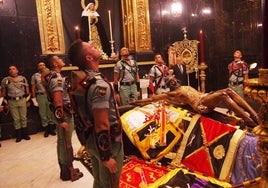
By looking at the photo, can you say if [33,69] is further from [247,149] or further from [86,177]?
[247,149]

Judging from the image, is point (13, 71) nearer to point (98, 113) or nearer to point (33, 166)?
point (33, 166)

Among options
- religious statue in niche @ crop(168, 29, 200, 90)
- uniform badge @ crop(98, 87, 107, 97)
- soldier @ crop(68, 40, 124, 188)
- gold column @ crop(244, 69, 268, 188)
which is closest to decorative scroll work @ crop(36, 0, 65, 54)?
religious statue in niche @ crop(168, 29, 200, 90)

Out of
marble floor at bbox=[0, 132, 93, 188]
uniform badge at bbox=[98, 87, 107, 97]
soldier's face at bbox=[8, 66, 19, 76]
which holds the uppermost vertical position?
soldier's face at bbox=[8, 66, 19, 76]

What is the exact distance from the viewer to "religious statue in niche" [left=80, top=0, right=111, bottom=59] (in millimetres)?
7087

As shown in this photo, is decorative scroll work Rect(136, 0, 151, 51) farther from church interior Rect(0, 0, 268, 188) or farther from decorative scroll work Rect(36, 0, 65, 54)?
decorative scroll work Rect(36, 0, 65, 54)

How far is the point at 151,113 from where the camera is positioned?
328cm

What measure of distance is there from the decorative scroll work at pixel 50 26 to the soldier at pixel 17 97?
103 centimetres

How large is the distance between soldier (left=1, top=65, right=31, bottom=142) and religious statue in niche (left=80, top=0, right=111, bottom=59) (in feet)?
7.95

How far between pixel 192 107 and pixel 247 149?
33.6 inches

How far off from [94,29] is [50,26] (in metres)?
1.48

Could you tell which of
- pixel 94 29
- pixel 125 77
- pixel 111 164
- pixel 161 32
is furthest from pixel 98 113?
pixel 161 32

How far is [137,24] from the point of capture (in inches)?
299

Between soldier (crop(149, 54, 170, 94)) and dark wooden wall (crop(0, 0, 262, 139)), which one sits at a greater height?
dark wooden wall (crop(0, 0, 262, 139))

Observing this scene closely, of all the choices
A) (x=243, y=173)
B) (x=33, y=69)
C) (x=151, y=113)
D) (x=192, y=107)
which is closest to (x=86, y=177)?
(x=151, y=113)
